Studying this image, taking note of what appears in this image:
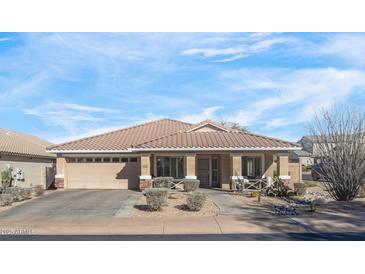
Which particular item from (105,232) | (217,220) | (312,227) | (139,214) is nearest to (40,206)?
(139,214)

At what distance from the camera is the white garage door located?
2683cm

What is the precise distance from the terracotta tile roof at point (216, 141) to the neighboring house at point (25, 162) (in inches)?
315

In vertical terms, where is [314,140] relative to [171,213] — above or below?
above

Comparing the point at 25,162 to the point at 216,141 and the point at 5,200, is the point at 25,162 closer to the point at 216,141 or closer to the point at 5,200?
the point at 5,200

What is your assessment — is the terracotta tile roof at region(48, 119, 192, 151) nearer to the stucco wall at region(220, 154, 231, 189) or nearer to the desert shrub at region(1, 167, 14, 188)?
the desert shrub at region(1, 167, 14, 188)

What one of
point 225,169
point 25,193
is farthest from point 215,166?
point 25,193

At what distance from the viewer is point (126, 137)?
29.8 m

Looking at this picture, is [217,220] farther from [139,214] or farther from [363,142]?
[363,142]

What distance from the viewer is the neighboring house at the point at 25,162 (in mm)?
25516

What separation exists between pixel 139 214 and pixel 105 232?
3.40 meters

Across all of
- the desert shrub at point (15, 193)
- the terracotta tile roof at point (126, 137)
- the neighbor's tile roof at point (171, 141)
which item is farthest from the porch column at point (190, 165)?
the desert shrub at point (15, 193)

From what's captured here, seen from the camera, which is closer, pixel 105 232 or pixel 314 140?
pixel 105 232

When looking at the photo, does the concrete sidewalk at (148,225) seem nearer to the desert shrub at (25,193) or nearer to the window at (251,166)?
the desert shrub at (25,193)

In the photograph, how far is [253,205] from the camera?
1839 centimetres
